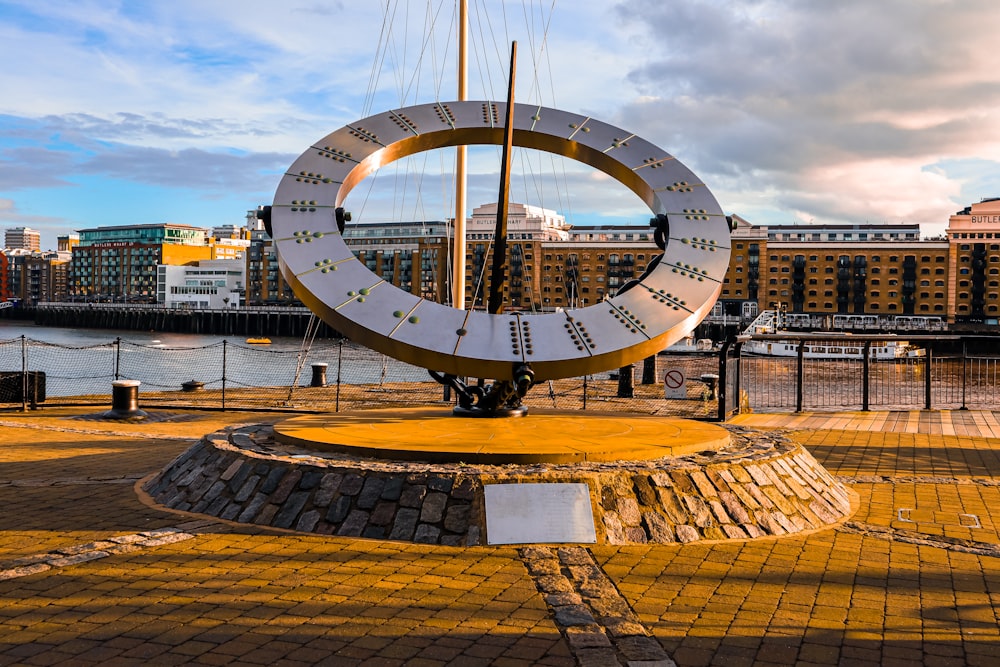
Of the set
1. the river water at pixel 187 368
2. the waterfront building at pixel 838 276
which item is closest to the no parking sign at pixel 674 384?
the river water at pixel 187 368

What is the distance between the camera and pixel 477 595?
5.73 m

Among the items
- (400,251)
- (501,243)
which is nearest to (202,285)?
(400,251)

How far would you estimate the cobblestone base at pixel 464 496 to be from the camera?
23.5ft

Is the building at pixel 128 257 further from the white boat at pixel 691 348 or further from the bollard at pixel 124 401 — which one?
the bollard at pixel 124 401

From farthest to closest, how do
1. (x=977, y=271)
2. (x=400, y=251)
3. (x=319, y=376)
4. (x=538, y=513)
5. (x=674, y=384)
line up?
(x=977, y=271) → (x=400, y=251) → (x=319, y=376) → (x=674, y=384) → (x=538, y=513)

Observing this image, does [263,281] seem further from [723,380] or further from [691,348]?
[723,380]

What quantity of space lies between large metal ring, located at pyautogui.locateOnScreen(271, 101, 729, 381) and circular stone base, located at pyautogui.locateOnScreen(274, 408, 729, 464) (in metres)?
0.65

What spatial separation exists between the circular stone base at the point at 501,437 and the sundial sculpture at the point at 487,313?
0.53 m

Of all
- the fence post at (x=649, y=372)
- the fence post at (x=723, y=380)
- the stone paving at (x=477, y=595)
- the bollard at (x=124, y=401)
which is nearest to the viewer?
the stone paving at (x=477, y=595)

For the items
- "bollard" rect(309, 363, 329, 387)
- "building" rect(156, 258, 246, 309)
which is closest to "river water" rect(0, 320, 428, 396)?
"bollard" rect(309, 363, 329, 387)

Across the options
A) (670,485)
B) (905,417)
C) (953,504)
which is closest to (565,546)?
(670,485)

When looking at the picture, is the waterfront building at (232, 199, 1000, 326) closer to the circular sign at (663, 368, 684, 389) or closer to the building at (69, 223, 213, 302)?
the building at (69, 223, 213, 302)

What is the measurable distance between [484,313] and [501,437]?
148 centimetres

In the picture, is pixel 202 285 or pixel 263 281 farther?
pixel 202 285
